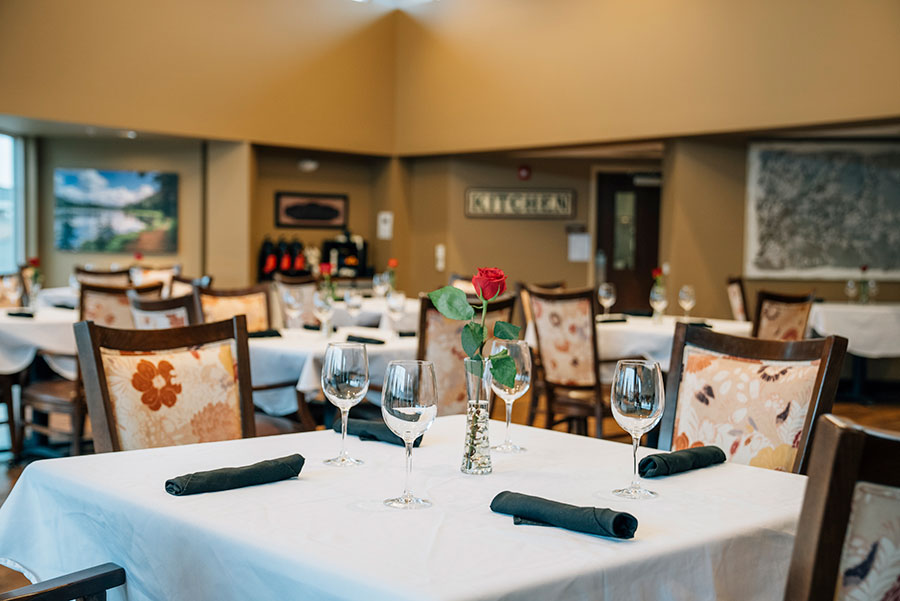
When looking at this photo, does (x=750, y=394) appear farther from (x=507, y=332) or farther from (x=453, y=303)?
(x=453, y=303)

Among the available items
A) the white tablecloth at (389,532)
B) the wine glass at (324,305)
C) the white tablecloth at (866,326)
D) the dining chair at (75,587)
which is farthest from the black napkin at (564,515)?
the white tablecloth at (866,326)

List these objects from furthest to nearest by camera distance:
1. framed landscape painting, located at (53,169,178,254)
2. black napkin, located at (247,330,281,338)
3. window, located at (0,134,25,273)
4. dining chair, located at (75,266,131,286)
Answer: framed landscape painting, located at (53,169,178,254), window, located at (0,134,25,273), dining chair, located at (75,266,131,286), black napkin, located at (247,330,281,338)

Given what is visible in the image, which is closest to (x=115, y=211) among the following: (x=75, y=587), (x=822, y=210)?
(x=822, y=210)

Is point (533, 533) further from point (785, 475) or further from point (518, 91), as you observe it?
point (518, 91)

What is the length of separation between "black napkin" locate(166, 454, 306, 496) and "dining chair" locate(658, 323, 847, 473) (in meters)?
1.03

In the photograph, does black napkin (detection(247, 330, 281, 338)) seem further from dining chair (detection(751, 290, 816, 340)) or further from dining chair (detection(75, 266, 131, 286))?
dining chair (detection(75, 266, 131, 286))

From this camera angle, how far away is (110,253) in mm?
10461

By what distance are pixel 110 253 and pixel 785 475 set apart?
32.1ft

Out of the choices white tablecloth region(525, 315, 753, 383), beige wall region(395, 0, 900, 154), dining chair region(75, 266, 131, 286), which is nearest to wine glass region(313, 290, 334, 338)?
white tablecloth region(525, 315, 753, 383)

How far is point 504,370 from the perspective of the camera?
5.91ft

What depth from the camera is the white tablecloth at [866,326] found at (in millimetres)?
7680

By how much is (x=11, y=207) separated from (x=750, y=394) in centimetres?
961

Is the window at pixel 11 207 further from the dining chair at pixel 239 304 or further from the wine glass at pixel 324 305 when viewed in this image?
the wine glass at pixel 324 305

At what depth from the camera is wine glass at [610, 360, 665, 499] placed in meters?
1.60
